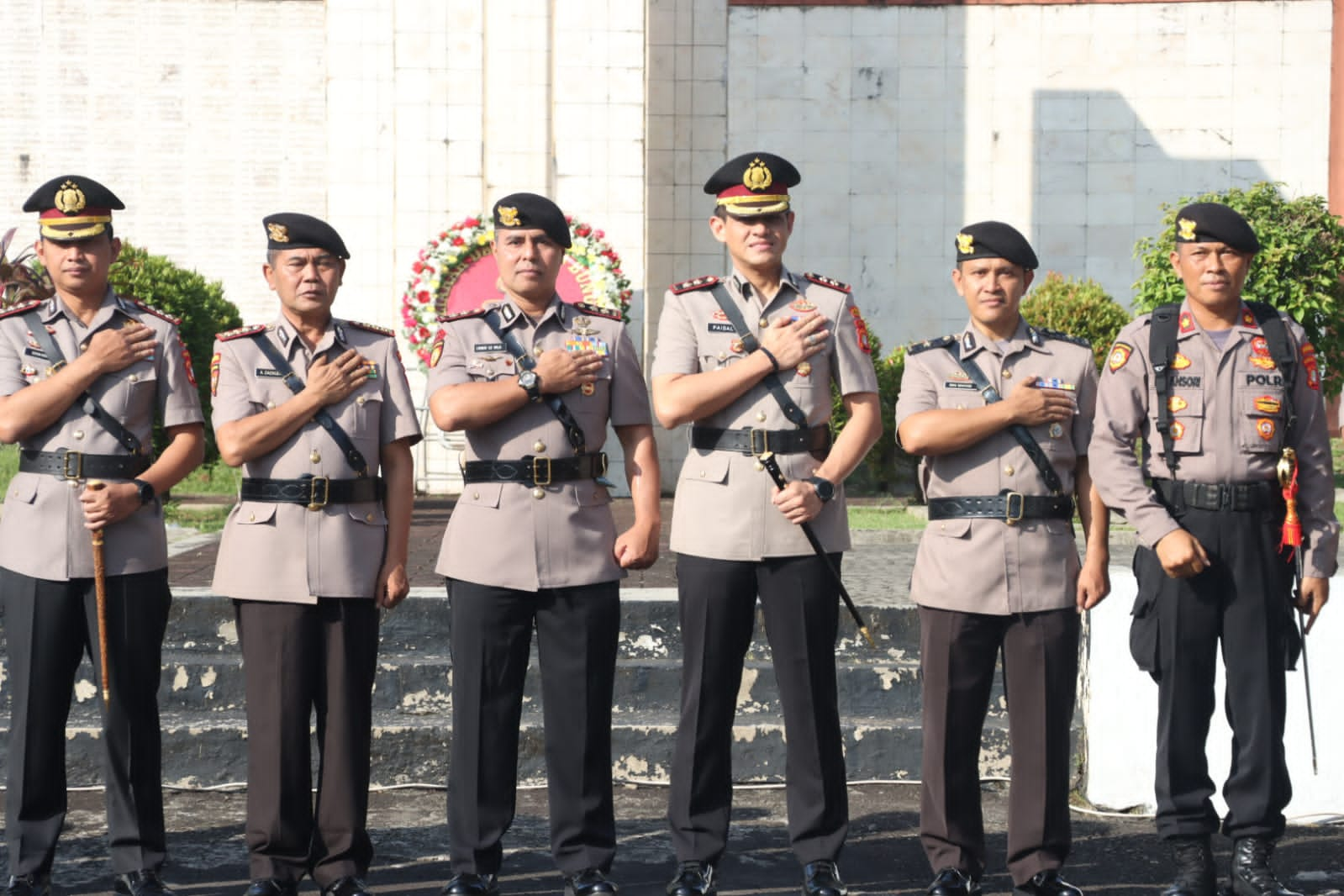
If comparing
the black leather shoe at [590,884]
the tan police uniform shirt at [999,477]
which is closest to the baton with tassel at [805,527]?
the tan police uniform shirt at [999,477]

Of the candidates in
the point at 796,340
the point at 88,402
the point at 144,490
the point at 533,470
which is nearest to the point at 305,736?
the point at 144,490

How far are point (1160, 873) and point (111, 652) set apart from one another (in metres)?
3.01

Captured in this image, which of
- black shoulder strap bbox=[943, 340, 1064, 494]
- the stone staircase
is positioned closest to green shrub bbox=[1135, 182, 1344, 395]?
the stone staircase

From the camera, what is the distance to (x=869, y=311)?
15.4 metres

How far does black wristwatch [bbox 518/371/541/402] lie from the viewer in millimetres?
4676

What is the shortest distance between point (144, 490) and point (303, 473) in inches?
17.3

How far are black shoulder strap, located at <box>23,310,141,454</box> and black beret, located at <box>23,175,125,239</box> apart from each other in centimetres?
25

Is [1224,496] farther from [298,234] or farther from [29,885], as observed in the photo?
[29,885]

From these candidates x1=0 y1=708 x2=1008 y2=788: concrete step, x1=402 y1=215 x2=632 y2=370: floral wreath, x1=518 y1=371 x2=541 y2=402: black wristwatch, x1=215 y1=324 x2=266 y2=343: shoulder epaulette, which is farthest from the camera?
x1=402 y1=215 x2=632 y2=370: floral wreath

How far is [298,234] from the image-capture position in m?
4.68

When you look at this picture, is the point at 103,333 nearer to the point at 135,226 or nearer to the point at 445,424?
the point at 445,424

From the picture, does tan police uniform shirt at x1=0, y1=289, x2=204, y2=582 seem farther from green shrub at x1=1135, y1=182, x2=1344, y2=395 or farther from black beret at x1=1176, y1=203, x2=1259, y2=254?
green shrub at x1=1135, y1=182, x2=1344, y2=395

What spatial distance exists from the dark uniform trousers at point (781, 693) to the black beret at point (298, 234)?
1292mm

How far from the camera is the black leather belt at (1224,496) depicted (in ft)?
15.5
